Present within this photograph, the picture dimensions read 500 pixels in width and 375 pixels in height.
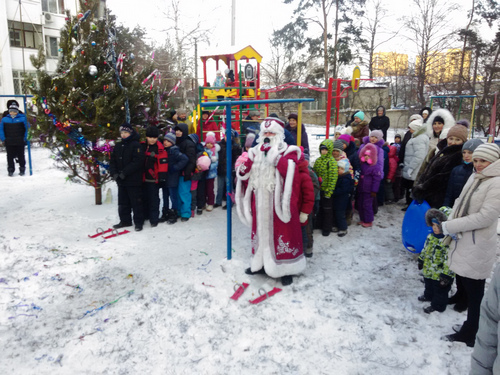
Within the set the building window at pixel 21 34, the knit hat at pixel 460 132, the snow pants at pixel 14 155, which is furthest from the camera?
the building window at pixel 21 34

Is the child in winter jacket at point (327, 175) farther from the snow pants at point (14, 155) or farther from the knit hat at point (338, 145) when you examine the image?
the snow pants at point (14, 155)

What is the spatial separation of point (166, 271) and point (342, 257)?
2.45 metres

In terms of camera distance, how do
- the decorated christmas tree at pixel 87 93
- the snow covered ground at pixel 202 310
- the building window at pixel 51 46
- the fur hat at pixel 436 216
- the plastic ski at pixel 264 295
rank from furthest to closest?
the building window at pixel 51 46 → the decorated christmas tree at pixel 87 93 → the plastic ski at pixel 264 295 → the fur hat at pixel 436 216 → the snow covered ground at pixel 202 310

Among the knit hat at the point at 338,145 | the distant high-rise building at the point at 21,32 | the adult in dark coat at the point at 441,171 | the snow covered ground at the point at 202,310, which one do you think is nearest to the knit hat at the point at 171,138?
the snow covered ground at the point at 202,310

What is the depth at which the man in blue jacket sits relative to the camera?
954 cm

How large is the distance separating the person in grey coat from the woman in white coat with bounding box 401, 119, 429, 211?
17.6 ft

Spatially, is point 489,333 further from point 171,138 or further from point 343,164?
point 171,138

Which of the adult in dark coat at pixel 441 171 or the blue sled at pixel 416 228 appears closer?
the adult in dark coat at pixel 441 171

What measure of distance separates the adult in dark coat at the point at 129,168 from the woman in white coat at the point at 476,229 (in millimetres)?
4481

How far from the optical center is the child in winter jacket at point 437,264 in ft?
11.2

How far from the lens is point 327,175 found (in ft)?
18.1

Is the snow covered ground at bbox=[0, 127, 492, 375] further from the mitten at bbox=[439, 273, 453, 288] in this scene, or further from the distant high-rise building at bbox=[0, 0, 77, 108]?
the distant high-rise building at bbox=[0, 0, 77, 108]

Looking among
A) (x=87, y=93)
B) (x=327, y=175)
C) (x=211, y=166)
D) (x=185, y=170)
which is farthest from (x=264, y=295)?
(x=87, y=93)

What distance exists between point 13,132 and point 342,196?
8966mm
